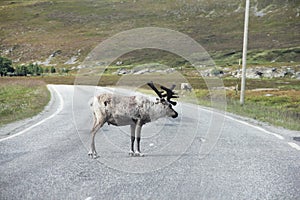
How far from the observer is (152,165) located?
7.49m

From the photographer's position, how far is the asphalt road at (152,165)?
19.3 feet

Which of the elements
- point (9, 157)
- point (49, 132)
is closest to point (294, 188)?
point (9, 157)

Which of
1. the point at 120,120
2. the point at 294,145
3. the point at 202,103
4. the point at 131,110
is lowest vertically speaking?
the point at 294,145

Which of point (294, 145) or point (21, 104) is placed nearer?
point (294, 145)

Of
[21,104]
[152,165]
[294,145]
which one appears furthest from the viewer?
[21,104]

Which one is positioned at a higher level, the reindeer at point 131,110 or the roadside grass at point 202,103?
the reindeer at point 131,110

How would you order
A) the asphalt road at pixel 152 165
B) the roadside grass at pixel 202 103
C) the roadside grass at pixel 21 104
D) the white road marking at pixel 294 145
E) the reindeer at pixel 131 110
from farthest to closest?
the roadside grass at pixel 21 104
the roadside grass at pixel 202 103
the white road marking at pixel 294 145
the reindeer at pixel 131 110
the asphalt road at pixel 152 165

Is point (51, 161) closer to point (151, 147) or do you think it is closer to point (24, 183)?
point (24, 183)

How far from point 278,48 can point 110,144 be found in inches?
5795

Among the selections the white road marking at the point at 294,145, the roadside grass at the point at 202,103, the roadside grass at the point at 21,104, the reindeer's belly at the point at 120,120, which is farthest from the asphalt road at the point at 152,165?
the roadside grass at the point at 21,104

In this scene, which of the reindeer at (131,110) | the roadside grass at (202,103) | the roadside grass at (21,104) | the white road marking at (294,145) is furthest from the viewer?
the roadside grass at (21,104)

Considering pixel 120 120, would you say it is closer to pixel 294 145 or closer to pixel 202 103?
pixel 294 145

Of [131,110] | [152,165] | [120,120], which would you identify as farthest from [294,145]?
[120,120]

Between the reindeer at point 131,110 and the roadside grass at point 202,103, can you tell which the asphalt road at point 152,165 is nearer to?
the reindeer at point 131,110
